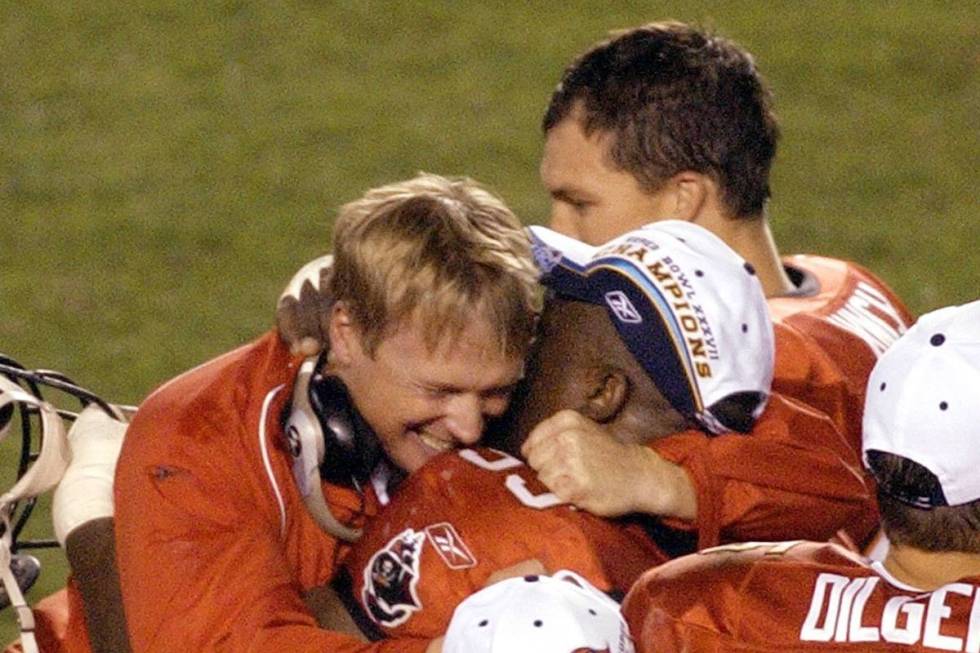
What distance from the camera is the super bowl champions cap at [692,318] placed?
166 inches

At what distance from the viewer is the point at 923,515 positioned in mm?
3705

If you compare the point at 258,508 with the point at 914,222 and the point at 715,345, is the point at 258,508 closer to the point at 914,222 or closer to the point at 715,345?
the point at 715,345

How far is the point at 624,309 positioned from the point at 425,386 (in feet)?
1.20

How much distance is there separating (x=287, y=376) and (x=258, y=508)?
276 millimetres

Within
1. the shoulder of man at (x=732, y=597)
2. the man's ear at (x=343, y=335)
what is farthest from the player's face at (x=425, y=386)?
the shoulder of man at (x=732, y=597)

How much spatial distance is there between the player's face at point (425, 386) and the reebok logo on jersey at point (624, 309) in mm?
190

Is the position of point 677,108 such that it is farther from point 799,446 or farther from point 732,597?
point 732,597

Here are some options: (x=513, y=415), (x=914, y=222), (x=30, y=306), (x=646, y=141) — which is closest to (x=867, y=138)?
(x=914, y=222)

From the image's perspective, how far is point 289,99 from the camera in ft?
33.9

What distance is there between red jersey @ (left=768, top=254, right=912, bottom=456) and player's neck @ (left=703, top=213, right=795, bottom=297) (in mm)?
57

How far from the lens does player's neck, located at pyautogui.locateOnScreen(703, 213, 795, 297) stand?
209 inches

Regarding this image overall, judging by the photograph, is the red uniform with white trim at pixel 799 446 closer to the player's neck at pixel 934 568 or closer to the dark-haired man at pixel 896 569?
the dark-haired man at pixel 896 569

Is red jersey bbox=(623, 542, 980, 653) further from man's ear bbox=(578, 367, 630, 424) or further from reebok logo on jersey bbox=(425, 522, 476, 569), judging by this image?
man's ear bbox=(578, 367, 630, 424)

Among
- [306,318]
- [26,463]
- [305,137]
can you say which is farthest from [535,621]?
[305,137]
